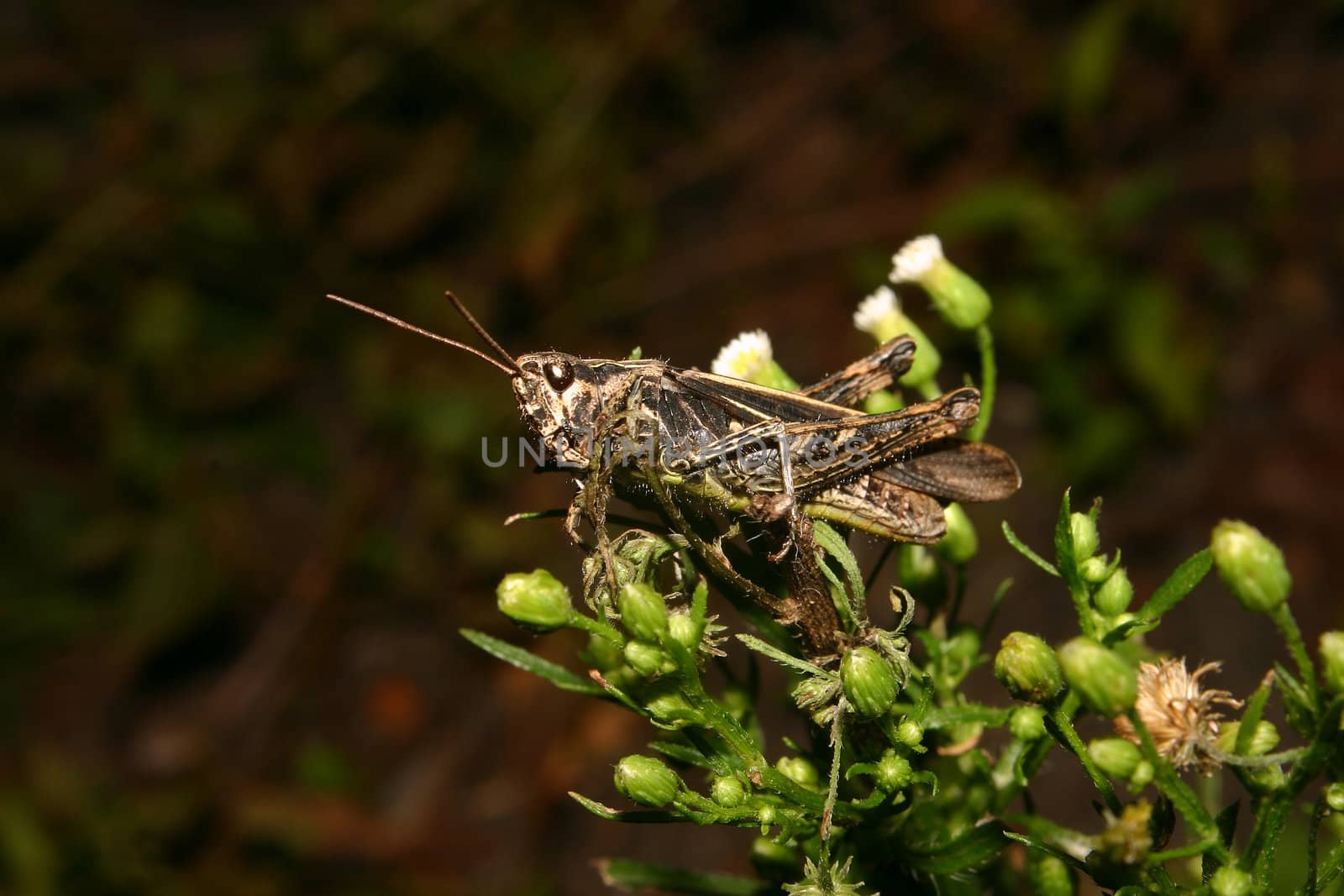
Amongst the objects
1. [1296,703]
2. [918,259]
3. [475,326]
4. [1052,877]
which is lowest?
[1052,877]

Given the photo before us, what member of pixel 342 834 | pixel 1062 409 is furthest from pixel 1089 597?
pixel 342 834

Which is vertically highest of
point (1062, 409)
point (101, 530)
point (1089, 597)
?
point (1089, 597)

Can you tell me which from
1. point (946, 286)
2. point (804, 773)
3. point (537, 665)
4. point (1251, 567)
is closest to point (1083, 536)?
point (1251, 567)

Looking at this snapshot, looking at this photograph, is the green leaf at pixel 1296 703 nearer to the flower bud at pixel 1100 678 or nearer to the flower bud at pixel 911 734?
the flower bud at pixel 1100 678

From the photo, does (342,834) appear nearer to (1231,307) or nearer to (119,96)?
(119,96)

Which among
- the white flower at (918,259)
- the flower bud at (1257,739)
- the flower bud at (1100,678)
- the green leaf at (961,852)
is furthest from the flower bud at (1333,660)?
the white flower at (918,259)

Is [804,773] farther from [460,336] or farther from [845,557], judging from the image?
[460,336]

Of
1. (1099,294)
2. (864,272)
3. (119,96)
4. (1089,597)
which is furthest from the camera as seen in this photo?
(119,96)

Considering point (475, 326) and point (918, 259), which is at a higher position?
point (918, 259)
